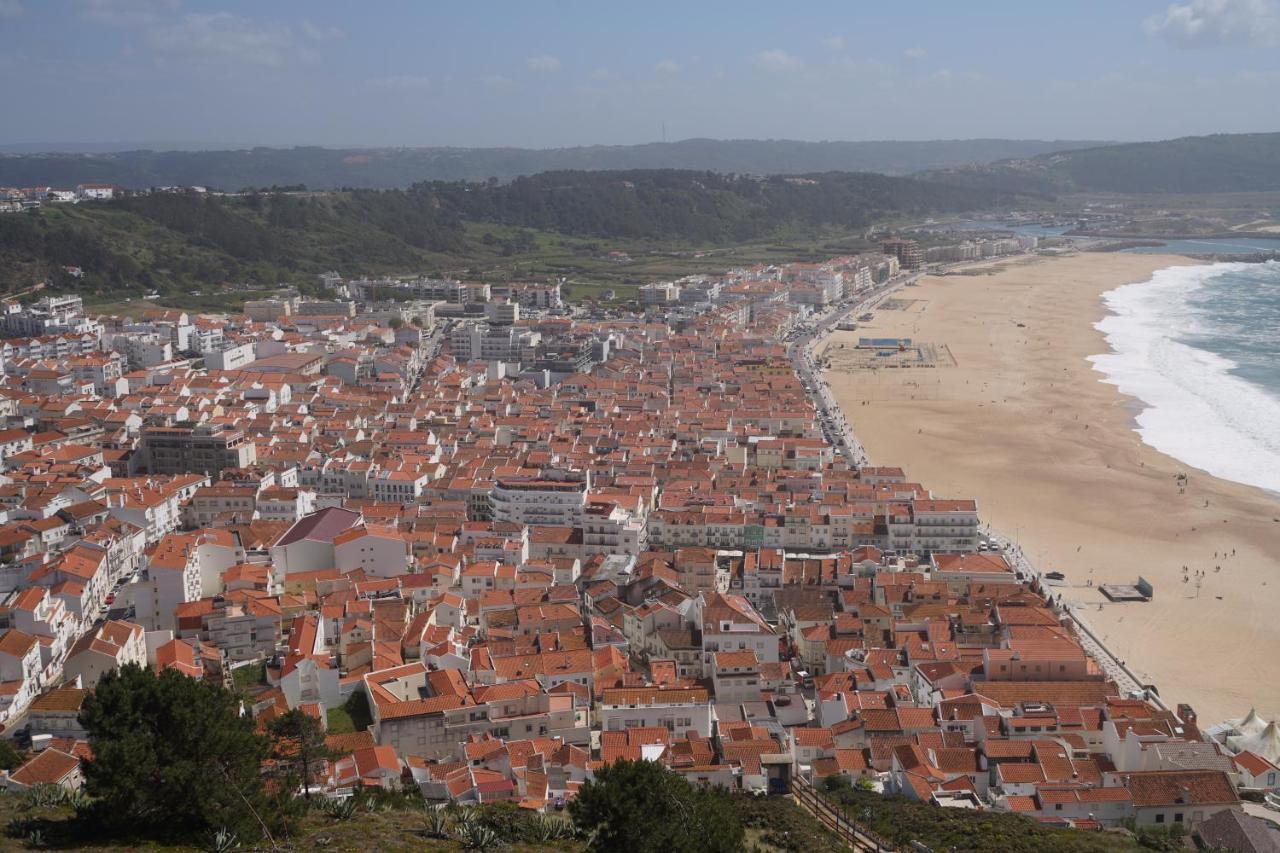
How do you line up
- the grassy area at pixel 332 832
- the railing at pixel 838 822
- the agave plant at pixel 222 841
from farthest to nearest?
the railing at pixel 838 822 < the grassy area at pixel 332 832 < the agave plant at pixel 222 841

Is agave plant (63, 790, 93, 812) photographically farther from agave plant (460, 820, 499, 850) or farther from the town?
agave plant (460, 820, 499, 850)

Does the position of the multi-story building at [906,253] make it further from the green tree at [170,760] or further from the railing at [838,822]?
the green tree at [170,760]

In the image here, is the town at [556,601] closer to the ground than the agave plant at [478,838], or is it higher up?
closer to the ground

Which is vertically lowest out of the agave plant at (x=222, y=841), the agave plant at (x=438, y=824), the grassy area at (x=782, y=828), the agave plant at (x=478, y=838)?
the grassy area at (x=782, y=828)

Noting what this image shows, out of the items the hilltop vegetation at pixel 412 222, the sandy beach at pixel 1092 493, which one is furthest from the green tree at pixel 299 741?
the hilltop vegetation at pixel 412 222

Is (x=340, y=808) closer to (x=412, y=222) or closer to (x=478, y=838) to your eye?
(x=478, y=838)

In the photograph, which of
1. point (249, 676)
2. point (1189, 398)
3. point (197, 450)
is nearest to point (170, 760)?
point (249, 676)

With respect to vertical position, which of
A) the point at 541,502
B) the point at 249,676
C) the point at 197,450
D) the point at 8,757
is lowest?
the point at 249,676

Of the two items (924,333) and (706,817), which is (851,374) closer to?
(924,333)
